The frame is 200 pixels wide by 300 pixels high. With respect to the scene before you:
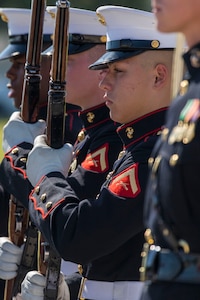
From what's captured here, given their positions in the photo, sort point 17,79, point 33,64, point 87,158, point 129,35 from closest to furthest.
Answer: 1. point 129,35
2. point 87,158
3. point 33,64
4. point 17,79

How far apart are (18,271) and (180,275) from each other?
8.01 feet

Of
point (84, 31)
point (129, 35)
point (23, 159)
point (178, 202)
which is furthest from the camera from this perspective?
point (84, 31)

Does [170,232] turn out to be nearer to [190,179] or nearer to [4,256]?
[190,179]

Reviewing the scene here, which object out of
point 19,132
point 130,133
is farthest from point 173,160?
point 19,132

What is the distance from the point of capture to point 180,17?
3281 millimetres

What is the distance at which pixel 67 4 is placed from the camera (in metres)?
4.99

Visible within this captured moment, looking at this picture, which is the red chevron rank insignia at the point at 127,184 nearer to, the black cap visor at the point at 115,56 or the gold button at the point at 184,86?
the black cap visor at the point at 115,56

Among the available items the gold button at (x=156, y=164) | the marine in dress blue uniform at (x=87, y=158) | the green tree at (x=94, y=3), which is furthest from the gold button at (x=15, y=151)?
the green tree at (x=94, y=3)

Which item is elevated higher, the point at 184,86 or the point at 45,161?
the point at 184,86

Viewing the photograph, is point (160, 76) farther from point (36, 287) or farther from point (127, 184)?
point (36, 287)

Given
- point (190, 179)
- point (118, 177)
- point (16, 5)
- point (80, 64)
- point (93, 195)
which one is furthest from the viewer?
point (16, 5)

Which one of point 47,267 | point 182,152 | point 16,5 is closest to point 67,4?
point 47,267

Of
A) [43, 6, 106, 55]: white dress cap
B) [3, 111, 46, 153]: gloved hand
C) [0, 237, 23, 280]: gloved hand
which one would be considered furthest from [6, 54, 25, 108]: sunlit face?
[0, 237, 23, 280]: gloved hand

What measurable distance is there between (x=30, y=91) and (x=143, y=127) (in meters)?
1.09
